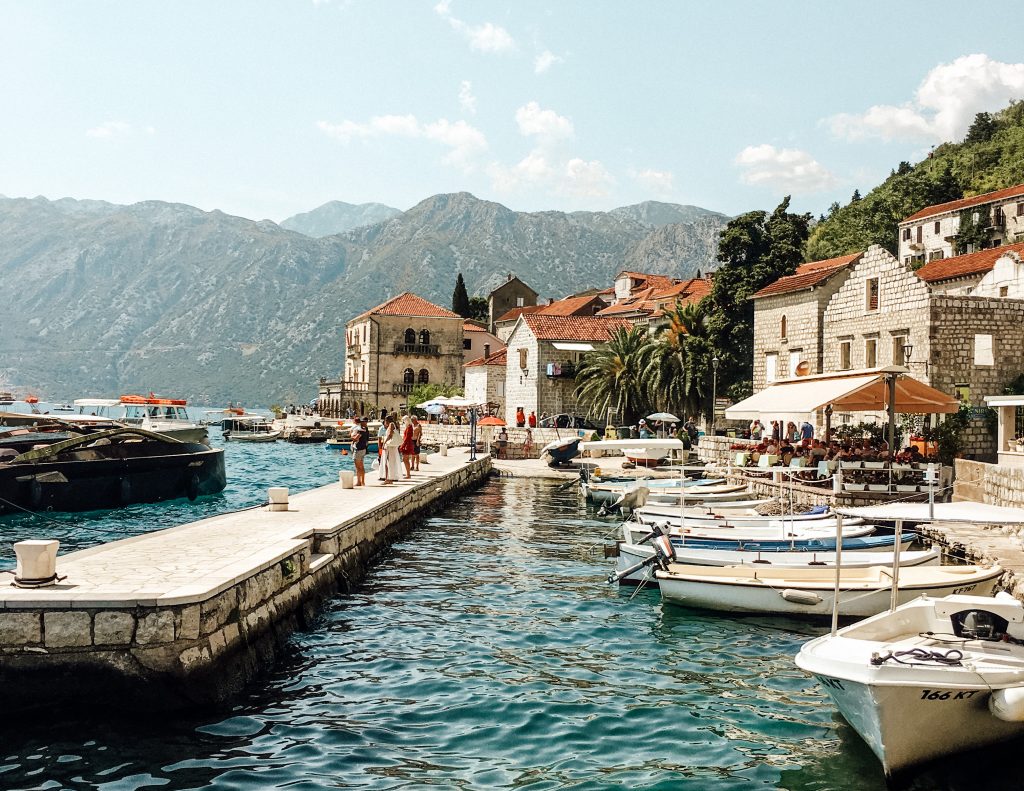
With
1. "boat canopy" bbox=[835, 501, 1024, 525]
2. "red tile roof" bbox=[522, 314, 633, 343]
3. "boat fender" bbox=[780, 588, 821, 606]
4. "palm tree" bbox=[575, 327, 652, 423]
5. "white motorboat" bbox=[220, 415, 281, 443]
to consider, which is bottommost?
"boat fender" bbox=[780, 588, 821, 606]

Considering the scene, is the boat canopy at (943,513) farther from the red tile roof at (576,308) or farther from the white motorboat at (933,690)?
the red tile roof at (576,308)

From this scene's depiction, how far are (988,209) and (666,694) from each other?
59125 millimetres

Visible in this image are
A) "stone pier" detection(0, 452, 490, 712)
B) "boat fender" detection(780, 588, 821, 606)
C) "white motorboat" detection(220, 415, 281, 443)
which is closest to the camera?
"stone pier" detection(0, 452, 490, 712)

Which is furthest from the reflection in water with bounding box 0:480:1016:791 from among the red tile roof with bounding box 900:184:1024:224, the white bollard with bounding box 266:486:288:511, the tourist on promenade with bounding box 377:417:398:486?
the red tile roof with bounding box 900:184:1024:224

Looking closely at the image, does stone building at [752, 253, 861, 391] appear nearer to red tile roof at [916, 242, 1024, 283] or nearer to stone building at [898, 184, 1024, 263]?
red tile roof at [916, 242, 1024, 283]

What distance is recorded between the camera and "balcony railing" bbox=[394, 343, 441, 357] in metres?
78.0

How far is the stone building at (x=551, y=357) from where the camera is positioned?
52375 mm

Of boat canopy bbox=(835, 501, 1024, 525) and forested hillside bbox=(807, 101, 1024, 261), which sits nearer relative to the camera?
boat canopy bbox=(835, 501, 1024, 525)

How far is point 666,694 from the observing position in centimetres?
997

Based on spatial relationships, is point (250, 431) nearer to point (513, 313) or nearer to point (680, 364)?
point (513, 313)

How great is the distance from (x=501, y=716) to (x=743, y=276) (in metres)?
41.5

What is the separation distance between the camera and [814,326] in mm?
37250

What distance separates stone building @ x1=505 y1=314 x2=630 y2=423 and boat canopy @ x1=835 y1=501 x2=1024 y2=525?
42.6 metres

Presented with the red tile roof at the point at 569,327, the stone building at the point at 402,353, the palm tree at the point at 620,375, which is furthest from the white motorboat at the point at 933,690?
the stone building at the point at 402,353
